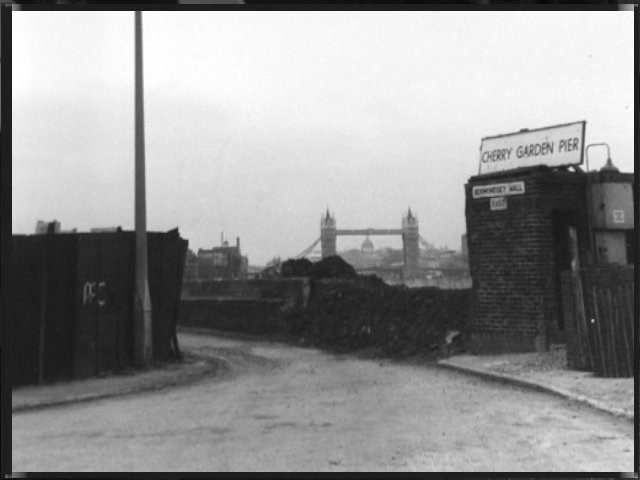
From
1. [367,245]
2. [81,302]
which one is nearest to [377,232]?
[367,245]

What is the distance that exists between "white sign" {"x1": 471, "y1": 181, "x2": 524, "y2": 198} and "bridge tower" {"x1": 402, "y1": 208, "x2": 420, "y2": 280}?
1.89 metres

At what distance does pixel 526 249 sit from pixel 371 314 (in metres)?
5.96

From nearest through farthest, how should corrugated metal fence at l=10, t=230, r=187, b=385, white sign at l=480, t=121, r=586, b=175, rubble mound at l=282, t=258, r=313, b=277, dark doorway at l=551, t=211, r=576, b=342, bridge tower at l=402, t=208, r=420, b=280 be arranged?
corrugated metal fence at l=10, t=230, r=187, b=385 → bridge tower at l=402, t=208, r=420, b=280 → dark doorway at l=551, t=211, r=576, b=342 → white sign at l=480, t=121, r=586, b=175 → rubble mound at l=282, t=258, r=313, b=277

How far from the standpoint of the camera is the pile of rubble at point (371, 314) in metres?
15.2

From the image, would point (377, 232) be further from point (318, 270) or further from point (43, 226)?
point (318, 270)

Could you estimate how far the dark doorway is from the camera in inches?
482

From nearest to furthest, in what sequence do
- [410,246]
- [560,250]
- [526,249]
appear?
[410,246]
[526,249]
[560,250]

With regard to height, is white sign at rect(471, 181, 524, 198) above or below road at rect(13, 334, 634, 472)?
above

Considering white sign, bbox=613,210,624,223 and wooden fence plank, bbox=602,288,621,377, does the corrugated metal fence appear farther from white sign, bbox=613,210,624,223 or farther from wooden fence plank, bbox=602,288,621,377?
white sign, bbox=613,210,624,223

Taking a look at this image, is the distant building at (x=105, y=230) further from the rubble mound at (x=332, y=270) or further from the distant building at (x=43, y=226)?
the rubble mound at (x=332, y=270)

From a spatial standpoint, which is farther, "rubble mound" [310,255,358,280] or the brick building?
"rubble mound" [310,255,358,280]

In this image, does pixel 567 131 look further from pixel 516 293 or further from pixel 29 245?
pixel 29 245

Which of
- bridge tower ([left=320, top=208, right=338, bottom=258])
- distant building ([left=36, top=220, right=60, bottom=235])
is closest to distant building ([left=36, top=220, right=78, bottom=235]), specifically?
distant building ([left=36, top=220, right=60, bottom=235])

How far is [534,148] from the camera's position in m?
12.9
